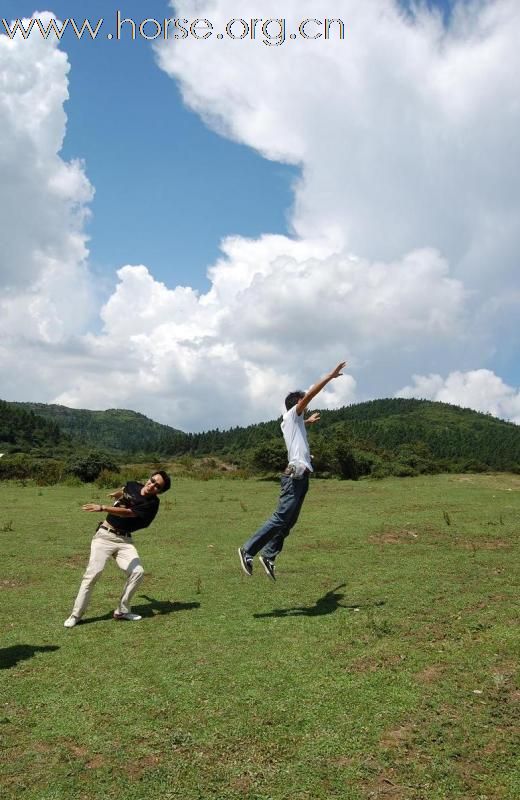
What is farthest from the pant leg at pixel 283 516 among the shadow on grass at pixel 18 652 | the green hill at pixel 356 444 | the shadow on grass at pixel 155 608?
the green hill at pixel 356 444

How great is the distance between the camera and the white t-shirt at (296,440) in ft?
24.5

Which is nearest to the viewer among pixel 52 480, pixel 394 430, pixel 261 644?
pixel 261 644

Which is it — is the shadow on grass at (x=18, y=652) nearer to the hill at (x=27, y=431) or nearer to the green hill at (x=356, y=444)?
the green hill at (x=356, y=444)

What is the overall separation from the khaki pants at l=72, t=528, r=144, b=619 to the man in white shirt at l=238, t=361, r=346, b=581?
1540 mm

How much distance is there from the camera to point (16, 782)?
3.90 metres

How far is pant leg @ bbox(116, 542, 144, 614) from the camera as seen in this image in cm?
760

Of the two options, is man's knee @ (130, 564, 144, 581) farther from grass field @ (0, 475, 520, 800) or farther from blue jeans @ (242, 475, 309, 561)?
blue jeans @ (242, 475, 309, 561)

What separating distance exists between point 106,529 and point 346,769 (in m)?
5.08

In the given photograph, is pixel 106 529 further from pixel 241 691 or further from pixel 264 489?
pixel 264 489

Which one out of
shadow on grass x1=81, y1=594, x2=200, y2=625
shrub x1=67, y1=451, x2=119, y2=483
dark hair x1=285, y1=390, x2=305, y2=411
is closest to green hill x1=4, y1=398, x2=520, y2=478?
shrub x1=67, y1=451, x2=119, y2=483

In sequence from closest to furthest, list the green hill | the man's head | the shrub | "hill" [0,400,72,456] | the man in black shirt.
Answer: the man in black shirt, the man's head, the shrub, the green hill, "hill" [0,400,72,456]

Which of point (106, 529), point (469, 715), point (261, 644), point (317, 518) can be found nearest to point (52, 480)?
point (317, 518)

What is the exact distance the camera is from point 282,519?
25.2 ft

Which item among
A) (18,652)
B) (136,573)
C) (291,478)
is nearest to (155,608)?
(136,573)
